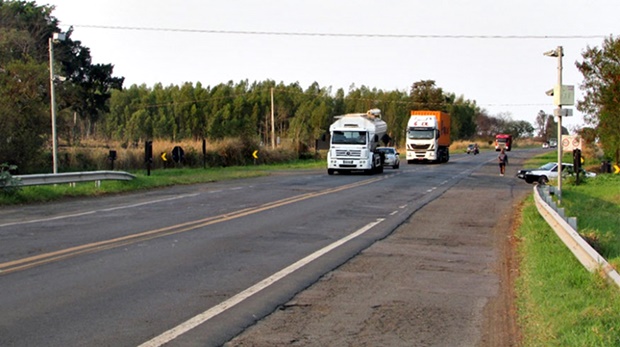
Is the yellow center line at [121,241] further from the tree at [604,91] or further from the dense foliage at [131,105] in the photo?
the tree at [604,91]

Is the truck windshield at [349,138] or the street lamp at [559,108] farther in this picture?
the truck windshield at [349,138]

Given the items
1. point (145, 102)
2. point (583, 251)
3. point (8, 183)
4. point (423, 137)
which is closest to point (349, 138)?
point (423, 137)

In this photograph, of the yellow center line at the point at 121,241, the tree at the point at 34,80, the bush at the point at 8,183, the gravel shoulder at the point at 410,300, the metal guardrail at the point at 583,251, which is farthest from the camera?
the tree at the point at 34,80

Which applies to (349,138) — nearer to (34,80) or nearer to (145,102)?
(34,80)

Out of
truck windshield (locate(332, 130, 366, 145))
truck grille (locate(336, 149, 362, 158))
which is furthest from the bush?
truck windshield (locate(332, 130, 366, 145))

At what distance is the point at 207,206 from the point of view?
19.7 meters

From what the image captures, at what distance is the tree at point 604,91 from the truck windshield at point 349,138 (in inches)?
531

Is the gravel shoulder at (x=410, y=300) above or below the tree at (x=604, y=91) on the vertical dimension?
below

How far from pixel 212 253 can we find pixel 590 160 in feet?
201

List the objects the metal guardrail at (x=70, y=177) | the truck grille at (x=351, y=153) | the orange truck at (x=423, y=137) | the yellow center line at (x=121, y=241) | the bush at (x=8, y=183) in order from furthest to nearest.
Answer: the orange truck at (x=423, y=137) < the truck grille at (x=351, y=153) < the metal guardrail at (x=70, y=177) < the bush at (x=8, y=183) < the yellow center line at (x=121, y=241)

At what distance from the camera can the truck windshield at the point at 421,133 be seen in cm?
5881

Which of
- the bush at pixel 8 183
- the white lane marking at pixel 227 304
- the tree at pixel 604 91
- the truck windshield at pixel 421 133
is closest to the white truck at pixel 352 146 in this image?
the tree at pixel 604 91

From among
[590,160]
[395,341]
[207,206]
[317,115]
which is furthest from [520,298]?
[317,115]

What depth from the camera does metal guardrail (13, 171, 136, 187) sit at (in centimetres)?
2170
